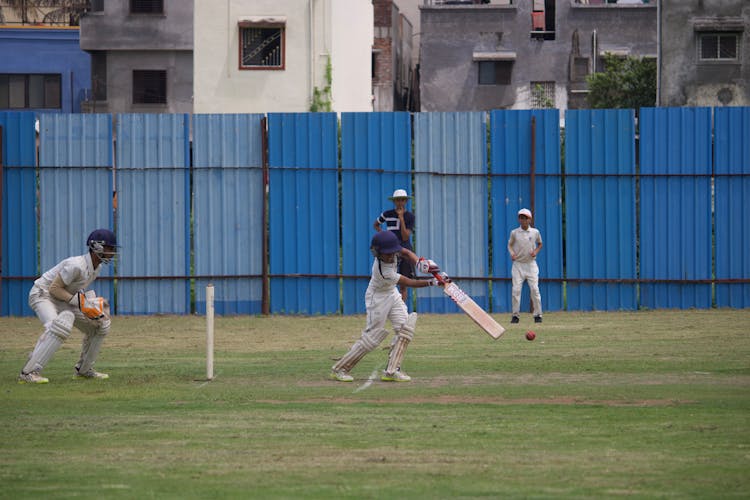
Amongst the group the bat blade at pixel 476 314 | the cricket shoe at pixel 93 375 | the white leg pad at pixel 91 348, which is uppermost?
the bat blade at pixel 476 314

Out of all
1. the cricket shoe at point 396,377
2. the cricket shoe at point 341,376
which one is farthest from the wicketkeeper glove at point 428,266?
the cricket shoe at point 341,376

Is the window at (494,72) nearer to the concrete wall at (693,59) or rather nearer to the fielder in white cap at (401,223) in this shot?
the concrete wall at (693,59)

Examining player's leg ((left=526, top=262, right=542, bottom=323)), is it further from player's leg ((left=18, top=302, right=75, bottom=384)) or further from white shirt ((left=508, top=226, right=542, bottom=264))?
player's leg ((left=18, top=302, right=75, bottom=384))

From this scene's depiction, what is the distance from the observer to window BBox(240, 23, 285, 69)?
38125 millimetres

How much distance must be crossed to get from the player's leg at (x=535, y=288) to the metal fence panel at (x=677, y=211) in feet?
9.91

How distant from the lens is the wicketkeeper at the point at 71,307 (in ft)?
46.6

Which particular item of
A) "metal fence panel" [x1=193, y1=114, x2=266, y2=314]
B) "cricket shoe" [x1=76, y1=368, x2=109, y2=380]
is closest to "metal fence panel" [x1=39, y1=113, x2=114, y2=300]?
"metal fence panel" [x1=193, y1=114, x2=266, y2=314]

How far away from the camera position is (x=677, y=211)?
2406 cm

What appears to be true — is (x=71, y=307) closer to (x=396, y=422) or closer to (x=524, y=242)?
(x=396, y=422)

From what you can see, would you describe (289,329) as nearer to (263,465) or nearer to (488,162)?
(488,162)

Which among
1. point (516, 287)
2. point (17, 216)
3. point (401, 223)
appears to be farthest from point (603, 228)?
point (17, 216)

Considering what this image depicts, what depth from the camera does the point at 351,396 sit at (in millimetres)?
12914

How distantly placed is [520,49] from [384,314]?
4333cm

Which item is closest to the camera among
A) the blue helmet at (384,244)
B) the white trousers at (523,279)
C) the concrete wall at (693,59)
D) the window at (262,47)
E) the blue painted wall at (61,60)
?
the blue helmet at (384,244)
